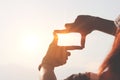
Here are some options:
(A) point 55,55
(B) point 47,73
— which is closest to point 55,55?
(A) point 55,55

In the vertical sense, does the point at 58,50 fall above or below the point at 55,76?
above

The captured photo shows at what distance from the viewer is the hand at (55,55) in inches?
268

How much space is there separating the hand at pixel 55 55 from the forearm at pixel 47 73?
7cm

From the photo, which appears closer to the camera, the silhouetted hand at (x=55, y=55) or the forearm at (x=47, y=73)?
the silhouetted hand at (x=55, y=55)

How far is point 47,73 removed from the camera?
6938mm

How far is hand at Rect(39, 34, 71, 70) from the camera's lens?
6801mm

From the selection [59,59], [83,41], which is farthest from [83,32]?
[59,59]

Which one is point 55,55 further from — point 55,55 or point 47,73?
point 47,73

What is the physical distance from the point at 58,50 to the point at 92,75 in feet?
2.33

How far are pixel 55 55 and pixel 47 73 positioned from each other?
1.10 feet

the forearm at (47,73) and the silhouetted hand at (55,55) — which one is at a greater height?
the silhouetted hand at (55,55)

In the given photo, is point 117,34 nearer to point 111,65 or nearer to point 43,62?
point 111,65

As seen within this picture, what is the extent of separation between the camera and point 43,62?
7.03 m

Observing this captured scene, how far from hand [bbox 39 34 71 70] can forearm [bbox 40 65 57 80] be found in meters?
0.07
